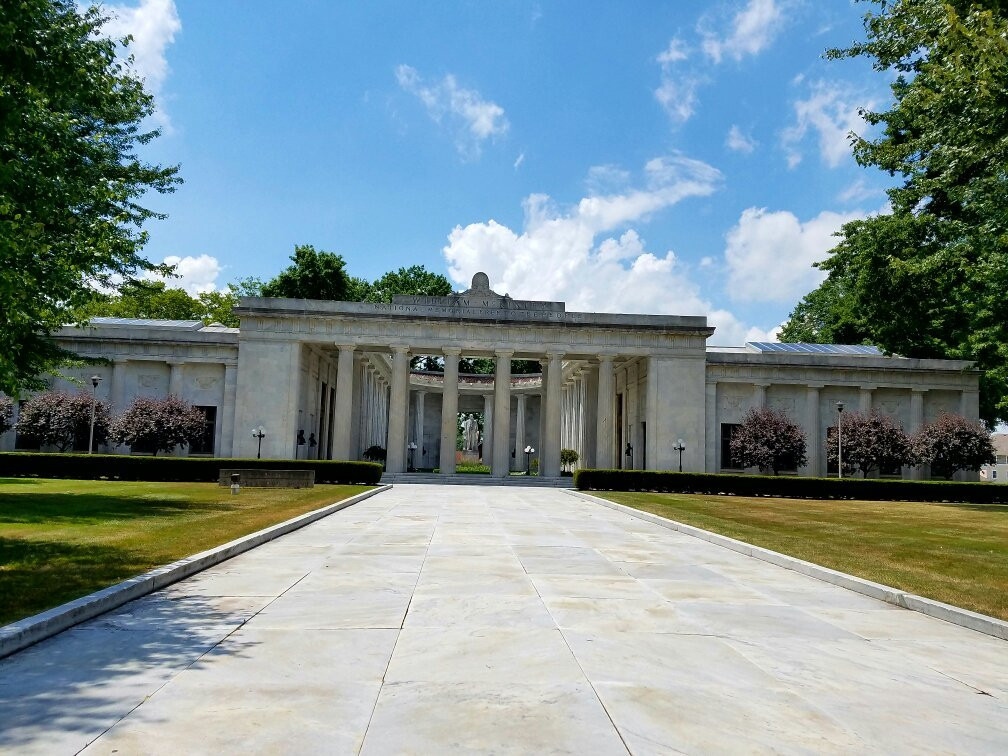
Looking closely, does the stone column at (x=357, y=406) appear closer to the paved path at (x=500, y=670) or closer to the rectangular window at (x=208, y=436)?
the rectangular window at (x=208, y=436)

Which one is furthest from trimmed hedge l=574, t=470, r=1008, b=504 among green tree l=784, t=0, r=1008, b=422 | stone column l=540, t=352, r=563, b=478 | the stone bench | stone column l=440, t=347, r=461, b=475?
the stone bench

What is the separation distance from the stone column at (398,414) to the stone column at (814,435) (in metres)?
31.3

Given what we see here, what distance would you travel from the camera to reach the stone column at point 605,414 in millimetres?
54531

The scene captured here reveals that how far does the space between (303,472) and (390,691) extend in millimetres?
31532

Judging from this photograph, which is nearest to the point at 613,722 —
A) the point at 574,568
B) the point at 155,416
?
the point at 574,568

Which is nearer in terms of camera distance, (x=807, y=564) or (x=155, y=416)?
(x=807, y=564)

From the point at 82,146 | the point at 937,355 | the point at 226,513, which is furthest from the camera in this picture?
the point at 937,355

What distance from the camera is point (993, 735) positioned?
5520 millimetres

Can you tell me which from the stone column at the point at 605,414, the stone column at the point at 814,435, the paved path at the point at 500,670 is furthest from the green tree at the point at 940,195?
the stone column at the point at 605,414

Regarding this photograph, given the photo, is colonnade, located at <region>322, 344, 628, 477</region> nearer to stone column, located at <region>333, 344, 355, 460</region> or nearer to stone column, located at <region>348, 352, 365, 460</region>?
stone column, located at <region>333, 344, 355, 460</region>

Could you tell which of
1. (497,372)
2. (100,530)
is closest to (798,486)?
(497,372)

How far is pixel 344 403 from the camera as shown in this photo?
5334cm

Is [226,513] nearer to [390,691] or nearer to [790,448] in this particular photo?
[390,691]

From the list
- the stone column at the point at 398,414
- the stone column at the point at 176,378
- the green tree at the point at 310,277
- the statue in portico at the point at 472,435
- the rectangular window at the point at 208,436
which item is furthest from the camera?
the statue in portico at the point at 472,435
